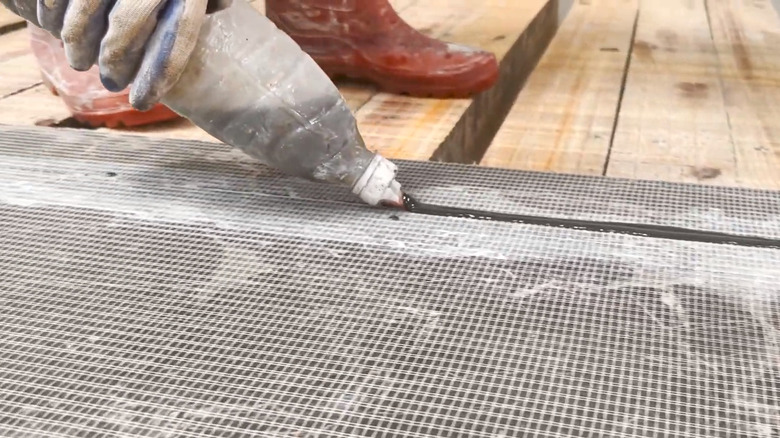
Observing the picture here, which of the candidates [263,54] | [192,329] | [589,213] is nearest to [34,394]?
[192,329]

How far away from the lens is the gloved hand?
0.77 metres

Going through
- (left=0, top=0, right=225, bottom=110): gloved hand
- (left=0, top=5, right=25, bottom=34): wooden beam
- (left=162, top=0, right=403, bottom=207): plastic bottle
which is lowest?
(left=0, top=5, right=25, bottom=34): wooden beam

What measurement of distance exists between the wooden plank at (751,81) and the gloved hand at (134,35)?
0.85 meters

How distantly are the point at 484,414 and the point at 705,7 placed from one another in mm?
2081

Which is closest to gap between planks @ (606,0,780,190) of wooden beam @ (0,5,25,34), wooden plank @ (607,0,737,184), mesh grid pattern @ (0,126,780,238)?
wooden plank @ (607,0,737,184)

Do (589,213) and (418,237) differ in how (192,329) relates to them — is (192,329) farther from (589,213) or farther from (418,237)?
(589,213)

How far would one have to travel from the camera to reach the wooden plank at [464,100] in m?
1.34

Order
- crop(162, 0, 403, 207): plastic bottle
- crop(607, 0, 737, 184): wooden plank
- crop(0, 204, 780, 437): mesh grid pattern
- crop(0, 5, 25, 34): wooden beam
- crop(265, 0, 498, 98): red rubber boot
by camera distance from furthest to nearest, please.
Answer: crop(0, 5, 25, 34): wooden beam
crop(265, 0, 498, 98): red rubber boot
crop(607, 0, 737, 184): wooden plank
crop(162, 0, 403, 207): plastic bottle
crop(0, 204, 780, 437): mesh grid pattern

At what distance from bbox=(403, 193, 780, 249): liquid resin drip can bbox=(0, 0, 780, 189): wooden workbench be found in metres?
0.27

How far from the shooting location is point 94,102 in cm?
135

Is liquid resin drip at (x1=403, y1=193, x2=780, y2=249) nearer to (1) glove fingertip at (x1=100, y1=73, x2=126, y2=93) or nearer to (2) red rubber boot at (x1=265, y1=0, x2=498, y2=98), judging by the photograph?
(1) glove fingertip at (x1=100, y1=73, x2=126, y2=93)

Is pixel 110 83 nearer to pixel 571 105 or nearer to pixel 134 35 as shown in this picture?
pixel 134 35

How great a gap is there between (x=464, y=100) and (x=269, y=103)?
65 cm

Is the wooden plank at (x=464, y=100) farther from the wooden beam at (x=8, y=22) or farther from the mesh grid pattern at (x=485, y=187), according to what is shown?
the wooden beam at (x=8, y=22)
